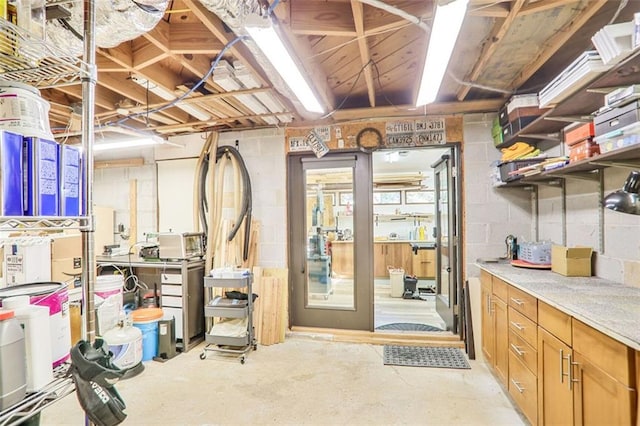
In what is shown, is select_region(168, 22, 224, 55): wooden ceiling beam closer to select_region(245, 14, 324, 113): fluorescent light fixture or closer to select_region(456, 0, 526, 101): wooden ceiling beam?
select_region(245, 14, 324, 113): fluorescent light fixture

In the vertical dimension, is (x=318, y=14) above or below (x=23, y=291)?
above

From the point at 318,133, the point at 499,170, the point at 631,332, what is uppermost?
the point at 318,133

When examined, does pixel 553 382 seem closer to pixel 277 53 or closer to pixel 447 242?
pixel 447 242

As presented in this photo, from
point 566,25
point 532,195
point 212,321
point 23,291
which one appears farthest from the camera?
point 212,321

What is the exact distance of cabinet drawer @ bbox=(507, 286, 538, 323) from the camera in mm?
2016

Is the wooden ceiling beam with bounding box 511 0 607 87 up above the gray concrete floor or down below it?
above

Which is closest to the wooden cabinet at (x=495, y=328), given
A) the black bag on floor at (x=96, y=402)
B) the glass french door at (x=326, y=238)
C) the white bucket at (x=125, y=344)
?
the glass french door at (x=326, y=238)

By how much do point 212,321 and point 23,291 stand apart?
9.75ft

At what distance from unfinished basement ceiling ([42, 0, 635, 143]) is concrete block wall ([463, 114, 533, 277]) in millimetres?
320

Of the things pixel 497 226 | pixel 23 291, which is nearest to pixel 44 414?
pixel 23 291

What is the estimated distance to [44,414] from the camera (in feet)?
7.98

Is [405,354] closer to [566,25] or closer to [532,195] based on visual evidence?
[532,195]

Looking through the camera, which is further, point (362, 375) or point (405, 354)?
point (405, 354)

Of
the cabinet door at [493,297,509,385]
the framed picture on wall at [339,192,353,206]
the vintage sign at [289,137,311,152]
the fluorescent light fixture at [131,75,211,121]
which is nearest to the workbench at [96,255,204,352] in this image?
the fluorescent light fixture at [131,75,211,121]
